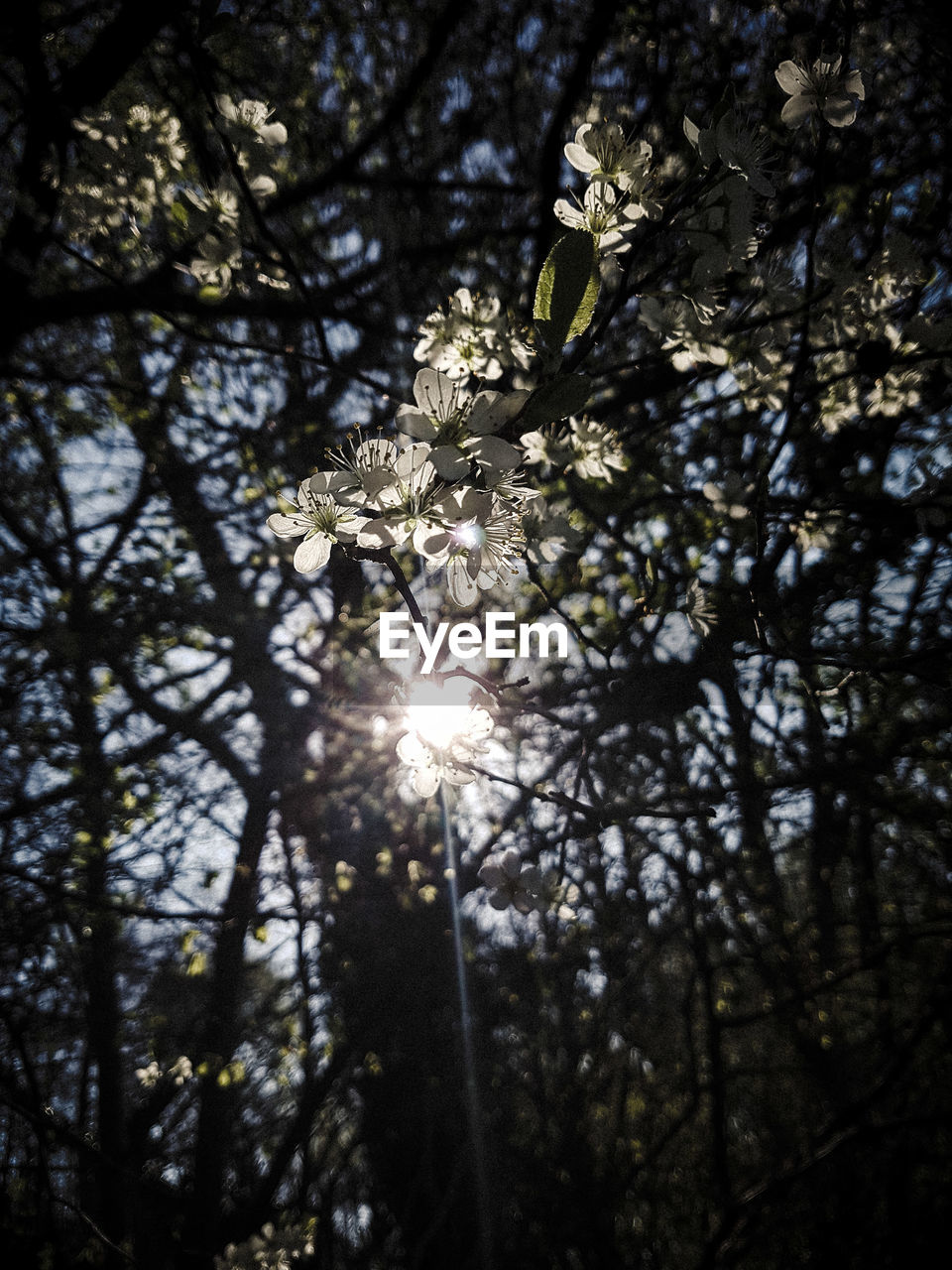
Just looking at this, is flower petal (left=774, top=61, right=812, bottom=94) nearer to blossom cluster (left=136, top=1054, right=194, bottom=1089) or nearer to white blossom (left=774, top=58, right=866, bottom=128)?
white blossom (left=774, top=58, right=866, bottom=128)

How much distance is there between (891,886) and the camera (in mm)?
3340

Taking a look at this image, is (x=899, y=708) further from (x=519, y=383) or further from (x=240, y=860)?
(x=240, y=860)

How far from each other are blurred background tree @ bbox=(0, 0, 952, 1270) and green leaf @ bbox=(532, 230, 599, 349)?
3.13 feet

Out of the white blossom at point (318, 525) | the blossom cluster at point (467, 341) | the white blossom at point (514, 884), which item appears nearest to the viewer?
the white blossom at point (318, 525)

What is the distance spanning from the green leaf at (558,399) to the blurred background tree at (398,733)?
3.12 ft

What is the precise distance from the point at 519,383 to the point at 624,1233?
12.5 feet

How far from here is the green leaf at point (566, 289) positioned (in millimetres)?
562

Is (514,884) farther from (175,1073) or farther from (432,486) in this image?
(175,1073)

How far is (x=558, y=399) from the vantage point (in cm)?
58

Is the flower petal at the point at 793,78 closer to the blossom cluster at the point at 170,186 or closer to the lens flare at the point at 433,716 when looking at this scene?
the blossom cluster at the point at 170,186

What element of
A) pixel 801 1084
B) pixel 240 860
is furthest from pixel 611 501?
pixel 801 1084

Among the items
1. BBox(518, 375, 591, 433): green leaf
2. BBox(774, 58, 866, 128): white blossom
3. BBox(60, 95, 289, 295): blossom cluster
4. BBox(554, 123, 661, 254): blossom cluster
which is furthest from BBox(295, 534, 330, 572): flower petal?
BBox(774, 58, 866, 128): white blossom

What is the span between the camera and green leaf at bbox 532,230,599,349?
0.56 metres

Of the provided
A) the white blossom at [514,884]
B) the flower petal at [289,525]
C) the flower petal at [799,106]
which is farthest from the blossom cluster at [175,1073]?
the flower petal at [799,106]
